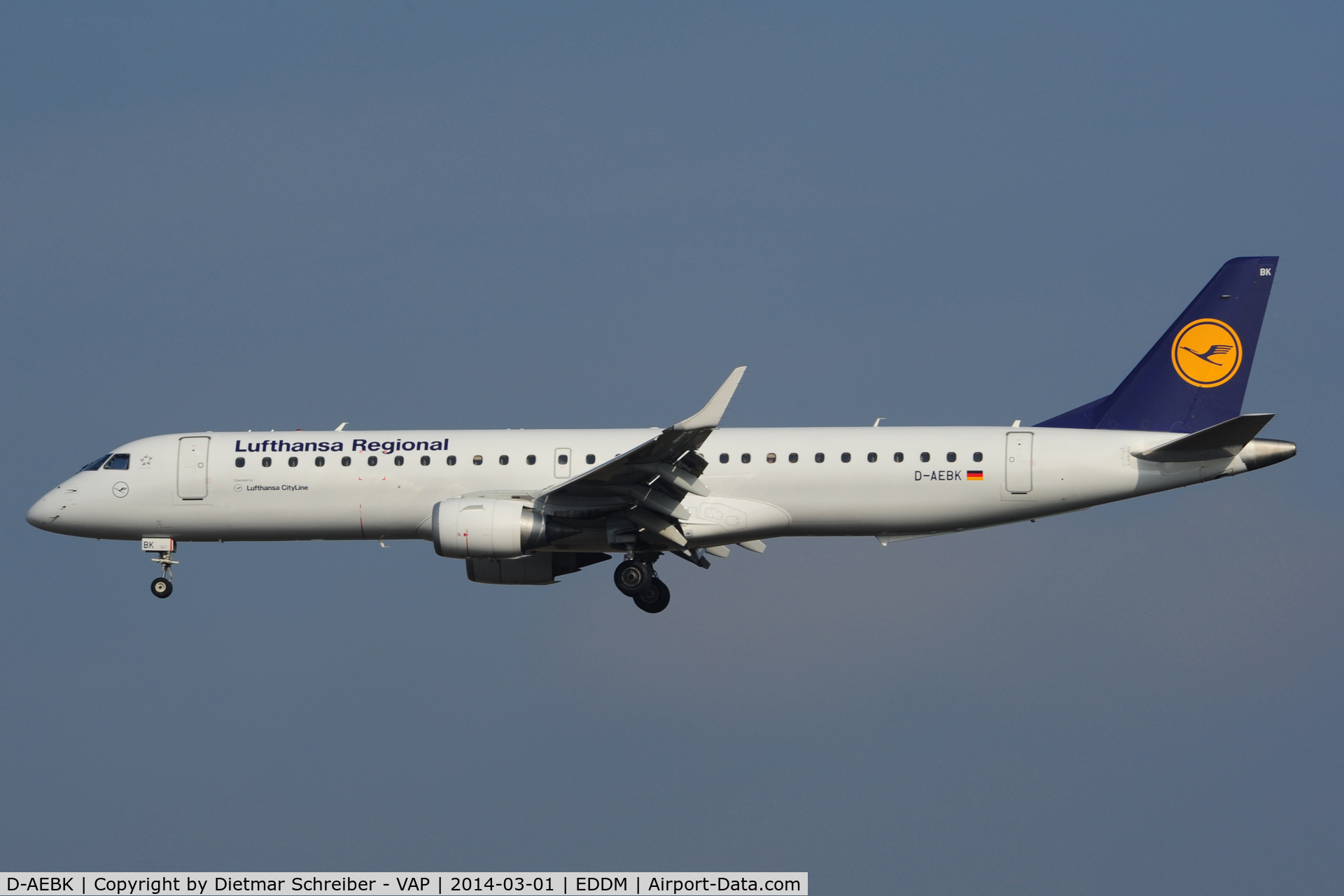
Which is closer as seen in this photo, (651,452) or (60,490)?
(651,452)

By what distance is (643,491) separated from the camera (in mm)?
30828

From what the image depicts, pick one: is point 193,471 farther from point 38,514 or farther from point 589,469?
point 589,469

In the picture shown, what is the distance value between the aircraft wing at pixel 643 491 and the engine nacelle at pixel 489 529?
16.8 inches

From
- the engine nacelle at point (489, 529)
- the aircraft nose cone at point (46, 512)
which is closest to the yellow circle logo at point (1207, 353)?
the engine nacelle at point (489, 529)

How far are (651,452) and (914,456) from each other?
5226 millimetres

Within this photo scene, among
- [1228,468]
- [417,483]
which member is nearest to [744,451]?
[417,483]

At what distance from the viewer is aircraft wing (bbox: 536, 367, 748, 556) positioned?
2967 cm

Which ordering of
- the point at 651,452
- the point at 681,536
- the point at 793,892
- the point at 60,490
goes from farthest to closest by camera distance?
the point at 60,490 < the point at 681,536 < the point at 651,452 < the point at 793,892

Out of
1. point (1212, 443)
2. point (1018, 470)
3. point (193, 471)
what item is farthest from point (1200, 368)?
point (193, 471)

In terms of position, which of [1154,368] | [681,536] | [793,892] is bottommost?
[793,892]

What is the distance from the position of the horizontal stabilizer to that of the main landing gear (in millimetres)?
9668

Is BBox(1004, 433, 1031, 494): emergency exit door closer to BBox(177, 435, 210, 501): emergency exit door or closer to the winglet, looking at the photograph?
the winglet

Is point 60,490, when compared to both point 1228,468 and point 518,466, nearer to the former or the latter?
point 518,466

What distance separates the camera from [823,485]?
1231 inches
